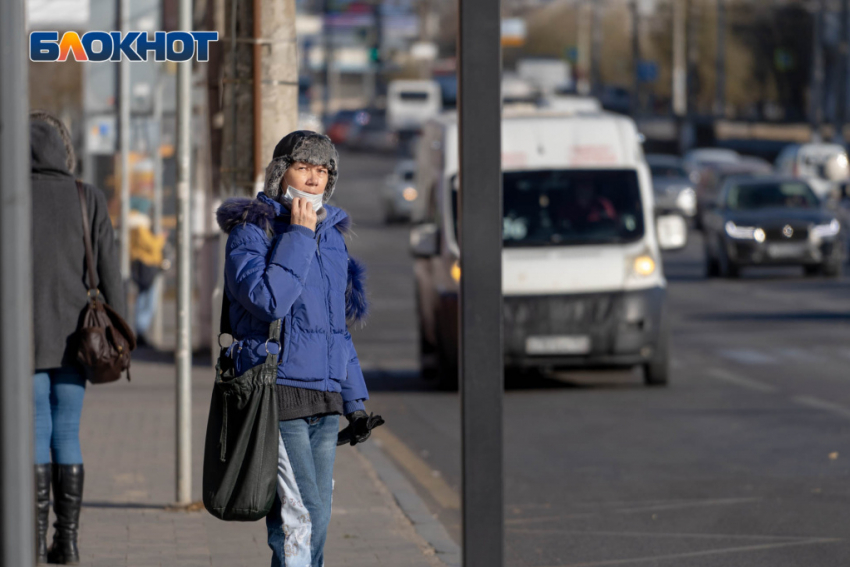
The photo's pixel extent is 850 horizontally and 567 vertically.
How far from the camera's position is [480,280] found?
4.32m

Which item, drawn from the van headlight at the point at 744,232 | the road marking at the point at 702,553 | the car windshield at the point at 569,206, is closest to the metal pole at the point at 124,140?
the car windshield at the point at 569,206

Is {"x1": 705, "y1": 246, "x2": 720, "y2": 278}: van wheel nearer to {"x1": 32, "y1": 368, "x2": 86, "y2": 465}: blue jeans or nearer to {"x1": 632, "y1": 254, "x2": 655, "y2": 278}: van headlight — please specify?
{"x1": 632, "y1": 254, "x2": 655, "y2": 278}: van headlight

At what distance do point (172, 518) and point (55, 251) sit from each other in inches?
74.2

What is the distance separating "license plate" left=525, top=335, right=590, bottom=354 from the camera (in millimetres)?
12922

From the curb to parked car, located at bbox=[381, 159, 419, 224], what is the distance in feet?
96.5

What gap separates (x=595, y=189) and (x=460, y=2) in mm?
9500

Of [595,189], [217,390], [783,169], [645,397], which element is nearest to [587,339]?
[645,397]

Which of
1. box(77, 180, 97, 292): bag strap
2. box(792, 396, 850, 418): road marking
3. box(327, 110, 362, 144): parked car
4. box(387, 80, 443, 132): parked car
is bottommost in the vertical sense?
box(792, 396, 850, 418): road marking

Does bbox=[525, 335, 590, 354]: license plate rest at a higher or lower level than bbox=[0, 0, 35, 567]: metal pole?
lower

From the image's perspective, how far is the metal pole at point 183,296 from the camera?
735cm

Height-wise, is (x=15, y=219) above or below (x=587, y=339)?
above

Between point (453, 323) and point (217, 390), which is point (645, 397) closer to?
point (453, 323)

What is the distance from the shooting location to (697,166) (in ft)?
159

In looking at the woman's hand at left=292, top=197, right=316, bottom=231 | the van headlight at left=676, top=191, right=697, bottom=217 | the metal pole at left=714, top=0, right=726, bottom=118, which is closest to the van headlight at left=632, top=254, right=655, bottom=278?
the woman's hand at left=292, top=197, right=316, bottom=231
